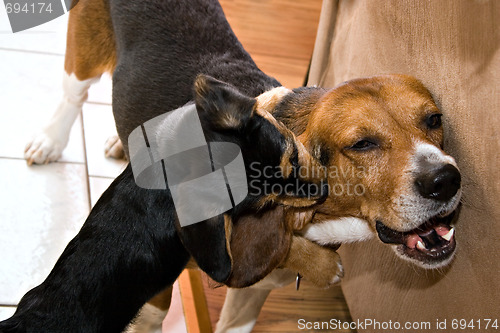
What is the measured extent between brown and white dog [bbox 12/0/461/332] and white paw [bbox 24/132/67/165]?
50cm

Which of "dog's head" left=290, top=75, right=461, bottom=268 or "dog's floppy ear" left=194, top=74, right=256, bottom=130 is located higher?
"dog's floppy ear" left=194, top=74, right=256, bottom=130

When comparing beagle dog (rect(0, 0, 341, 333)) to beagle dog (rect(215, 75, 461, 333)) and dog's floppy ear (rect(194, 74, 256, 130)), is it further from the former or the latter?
beagle dog (rect(215, 75, 461, 333))

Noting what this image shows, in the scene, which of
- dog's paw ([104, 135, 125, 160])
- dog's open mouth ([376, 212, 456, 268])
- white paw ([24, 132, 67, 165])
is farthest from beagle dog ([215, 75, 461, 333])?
white paw ([24, 132, 67, 165])

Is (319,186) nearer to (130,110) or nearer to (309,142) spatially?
(309,142)

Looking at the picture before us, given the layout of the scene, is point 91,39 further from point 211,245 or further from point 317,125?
point 211,245

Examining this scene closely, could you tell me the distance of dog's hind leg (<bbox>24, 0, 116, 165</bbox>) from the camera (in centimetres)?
249

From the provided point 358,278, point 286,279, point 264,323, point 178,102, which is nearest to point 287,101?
point 178,102

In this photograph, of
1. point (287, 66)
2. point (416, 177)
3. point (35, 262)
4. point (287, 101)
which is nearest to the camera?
point (416, 177)

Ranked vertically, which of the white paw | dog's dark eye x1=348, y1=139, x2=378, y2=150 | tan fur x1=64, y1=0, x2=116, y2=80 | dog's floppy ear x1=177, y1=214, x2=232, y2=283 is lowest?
the white paw

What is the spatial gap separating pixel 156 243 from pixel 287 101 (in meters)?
0.63

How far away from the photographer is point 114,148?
9.40 ft

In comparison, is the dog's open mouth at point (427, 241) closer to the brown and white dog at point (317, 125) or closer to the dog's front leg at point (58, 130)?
the brown and white dog at point (317, 125)

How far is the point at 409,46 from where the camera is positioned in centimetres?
186

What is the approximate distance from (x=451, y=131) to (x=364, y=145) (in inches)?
9.4
